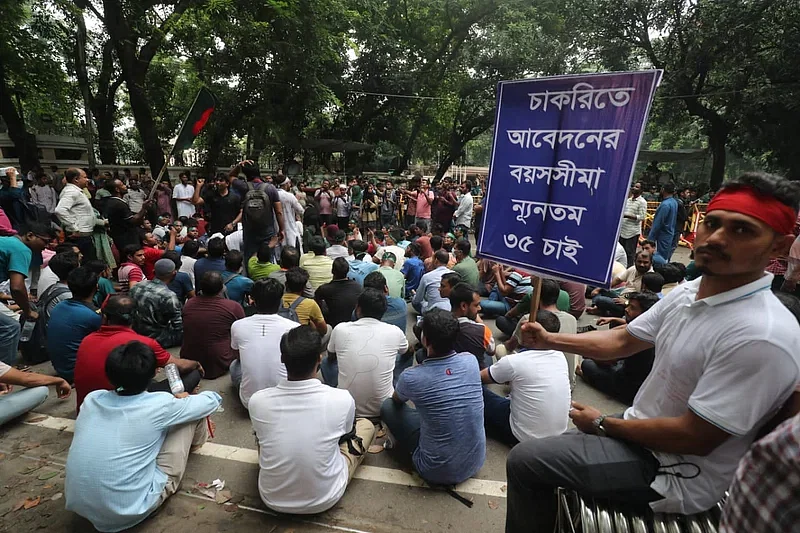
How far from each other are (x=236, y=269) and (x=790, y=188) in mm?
5055

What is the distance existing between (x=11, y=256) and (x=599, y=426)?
5271 millimetres

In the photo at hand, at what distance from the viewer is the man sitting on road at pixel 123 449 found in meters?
2.22

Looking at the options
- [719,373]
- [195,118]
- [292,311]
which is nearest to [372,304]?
[292,311]

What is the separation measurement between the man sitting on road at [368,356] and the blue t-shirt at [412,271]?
326 cm

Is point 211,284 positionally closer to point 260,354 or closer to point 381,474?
point 260,354

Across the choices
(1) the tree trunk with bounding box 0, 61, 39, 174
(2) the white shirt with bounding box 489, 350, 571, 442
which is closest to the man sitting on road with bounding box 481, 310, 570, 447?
(2) the white shirt with bounding box 489, 350, 571, 442

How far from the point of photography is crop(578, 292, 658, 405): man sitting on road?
146 inches

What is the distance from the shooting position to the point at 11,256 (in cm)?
416

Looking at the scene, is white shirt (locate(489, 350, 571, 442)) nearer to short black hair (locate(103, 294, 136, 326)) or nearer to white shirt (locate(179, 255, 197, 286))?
short black hair (locate(103, 294, 136, 326))

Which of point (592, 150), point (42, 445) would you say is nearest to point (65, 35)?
point (42, 445)

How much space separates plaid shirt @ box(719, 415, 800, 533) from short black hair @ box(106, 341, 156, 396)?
102 inches

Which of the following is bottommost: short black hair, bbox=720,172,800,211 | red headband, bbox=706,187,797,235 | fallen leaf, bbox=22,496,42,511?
fallen leaf, bbox=22,496,42,511

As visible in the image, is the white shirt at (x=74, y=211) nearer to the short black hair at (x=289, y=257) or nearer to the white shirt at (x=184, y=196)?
the short black hair at (x=289, y=257)

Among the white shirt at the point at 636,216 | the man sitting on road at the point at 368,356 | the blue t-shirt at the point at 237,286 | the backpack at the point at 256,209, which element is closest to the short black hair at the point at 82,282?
the blue t-shirt at the point at 237,286
